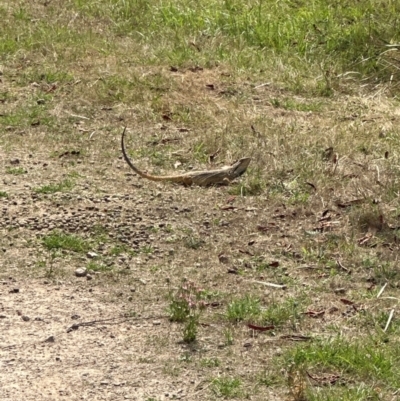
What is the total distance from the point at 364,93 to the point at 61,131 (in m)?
2.59

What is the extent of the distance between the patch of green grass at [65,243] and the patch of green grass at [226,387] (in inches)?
63.0

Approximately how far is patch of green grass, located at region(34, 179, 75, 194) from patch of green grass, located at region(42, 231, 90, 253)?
2.07 ft

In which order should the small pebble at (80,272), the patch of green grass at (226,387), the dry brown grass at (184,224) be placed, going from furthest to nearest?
the small pebble at (80,272), the dry brown grass at (184,224), the patch of green grass at (226,387)

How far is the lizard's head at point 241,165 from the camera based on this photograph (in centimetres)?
710

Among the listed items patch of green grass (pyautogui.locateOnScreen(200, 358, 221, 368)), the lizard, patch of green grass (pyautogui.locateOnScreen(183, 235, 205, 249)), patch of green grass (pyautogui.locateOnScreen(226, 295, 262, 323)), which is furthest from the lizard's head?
patch of green grass (pyautogui.locateOnScreen(200, 358, 221, 368))

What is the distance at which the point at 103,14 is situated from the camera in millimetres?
10234

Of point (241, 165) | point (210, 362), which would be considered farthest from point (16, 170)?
point (210, 362)

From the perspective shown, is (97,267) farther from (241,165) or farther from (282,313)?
(241,165)

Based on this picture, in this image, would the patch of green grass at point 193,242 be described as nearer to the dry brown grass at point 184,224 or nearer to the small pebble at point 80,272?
the dry brown grass at point 184,224

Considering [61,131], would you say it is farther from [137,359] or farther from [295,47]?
[137,359]

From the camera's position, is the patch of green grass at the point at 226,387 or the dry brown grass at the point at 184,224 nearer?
the patch of green grass at the point at 226,387

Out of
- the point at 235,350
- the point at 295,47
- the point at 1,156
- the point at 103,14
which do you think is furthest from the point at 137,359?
the point at 103,14

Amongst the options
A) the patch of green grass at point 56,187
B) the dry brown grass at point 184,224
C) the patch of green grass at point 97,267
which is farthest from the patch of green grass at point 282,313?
the patch of green grass at point 56,187

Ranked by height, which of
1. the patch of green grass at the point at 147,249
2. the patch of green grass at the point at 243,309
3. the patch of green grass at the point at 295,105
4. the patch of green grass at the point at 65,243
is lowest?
the patch of green grass at the point at 295,105
